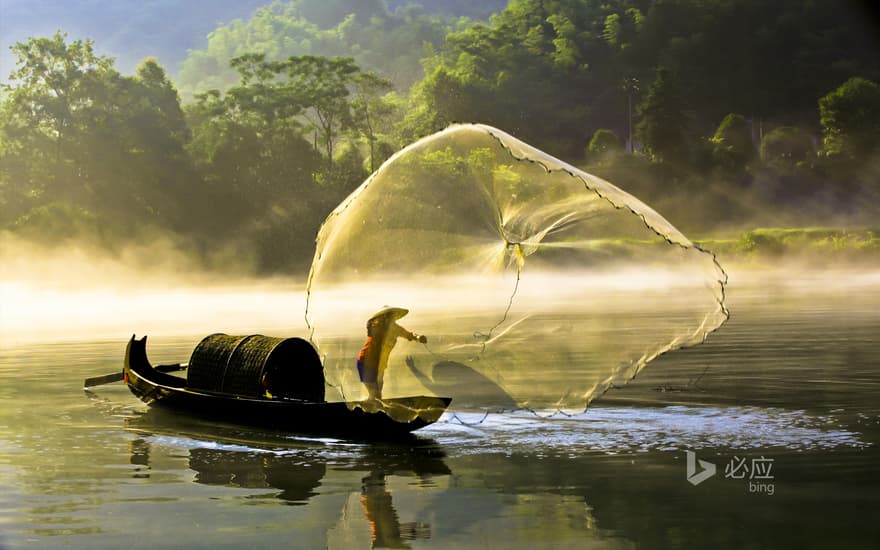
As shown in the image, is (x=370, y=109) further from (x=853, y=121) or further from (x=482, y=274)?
(x=482, y=274)

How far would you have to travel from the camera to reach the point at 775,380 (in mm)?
17766

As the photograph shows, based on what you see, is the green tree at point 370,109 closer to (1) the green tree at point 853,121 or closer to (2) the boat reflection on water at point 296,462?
(1) the green tree at point 853,121

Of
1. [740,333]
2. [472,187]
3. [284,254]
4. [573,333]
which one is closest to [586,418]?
[573,333]

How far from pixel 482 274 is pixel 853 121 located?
3132 inches

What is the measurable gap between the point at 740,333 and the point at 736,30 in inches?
3528

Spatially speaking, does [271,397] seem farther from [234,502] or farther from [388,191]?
[234,502]

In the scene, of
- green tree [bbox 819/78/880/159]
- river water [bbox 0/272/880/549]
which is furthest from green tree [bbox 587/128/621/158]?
river water [bbox 0/272/880/549]

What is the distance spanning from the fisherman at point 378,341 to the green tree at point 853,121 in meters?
78.6

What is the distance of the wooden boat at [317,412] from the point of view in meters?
12.5

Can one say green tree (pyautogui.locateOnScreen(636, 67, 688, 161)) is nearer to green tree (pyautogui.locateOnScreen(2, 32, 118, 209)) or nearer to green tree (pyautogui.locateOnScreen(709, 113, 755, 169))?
green tree (pyautogui.locateOnScreen(709, 113, 755, 169))

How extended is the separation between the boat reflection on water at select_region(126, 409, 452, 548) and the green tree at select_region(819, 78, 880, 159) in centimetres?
7871

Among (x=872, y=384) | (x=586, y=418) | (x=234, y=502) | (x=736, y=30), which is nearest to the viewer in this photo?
(x=234, y=502)

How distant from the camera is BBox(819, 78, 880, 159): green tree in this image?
283ft

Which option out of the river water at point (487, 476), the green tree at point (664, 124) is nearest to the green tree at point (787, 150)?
the green tree at point (664, 124)
